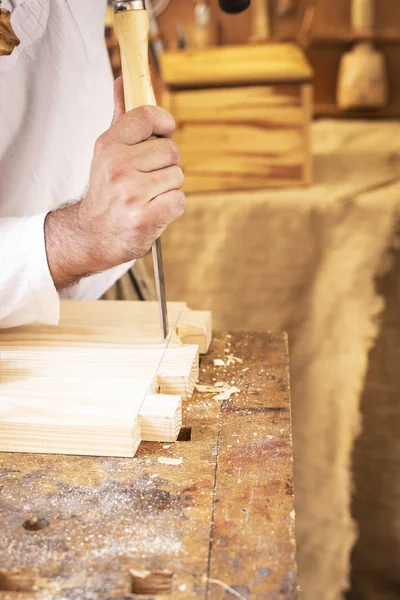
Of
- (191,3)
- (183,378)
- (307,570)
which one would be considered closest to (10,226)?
(183,378)

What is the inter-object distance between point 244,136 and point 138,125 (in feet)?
7.73

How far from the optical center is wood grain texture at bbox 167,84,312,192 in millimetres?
3248

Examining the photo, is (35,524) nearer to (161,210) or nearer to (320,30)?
(161,210)

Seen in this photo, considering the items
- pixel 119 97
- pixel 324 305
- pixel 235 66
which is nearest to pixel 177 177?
pixel 119 97

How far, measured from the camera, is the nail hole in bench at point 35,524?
2.55 ft

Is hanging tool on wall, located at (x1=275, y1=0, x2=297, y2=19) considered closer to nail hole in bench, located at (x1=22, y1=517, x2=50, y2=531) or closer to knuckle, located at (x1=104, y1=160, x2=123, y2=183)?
knuckle, located at (x1=104, y1=160, x2=123, y2=183)

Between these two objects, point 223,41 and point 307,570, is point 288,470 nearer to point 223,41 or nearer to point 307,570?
point 307,570

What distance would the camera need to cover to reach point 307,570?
212 centimetres

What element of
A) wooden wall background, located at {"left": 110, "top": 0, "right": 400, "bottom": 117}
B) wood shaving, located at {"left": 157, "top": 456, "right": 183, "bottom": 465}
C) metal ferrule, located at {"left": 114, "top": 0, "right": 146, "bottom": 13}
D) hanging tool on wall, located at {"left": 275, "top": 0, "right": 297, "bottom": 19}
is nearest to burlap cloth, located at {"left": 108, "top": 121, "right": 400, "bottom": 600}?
wooden wall background, located at {"left": 110, "top": 0, "right": 400, "bottom": 117}

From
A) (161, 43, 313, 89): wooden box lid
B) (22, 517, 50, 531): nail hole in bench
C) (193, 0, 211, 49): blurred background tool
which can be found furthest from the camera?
(193, 0, 211, 49): blurred background tool

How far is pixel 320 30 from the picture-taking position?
4125 mm

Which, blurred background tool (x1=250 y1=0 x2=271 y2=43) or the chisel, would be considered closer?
the chisel

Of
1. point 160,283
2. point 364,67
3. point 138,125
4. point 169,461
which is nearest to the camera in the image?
point 169,461

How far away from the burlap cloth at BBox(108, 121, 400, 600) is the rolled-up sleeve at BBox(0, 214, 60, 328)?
141 centimetres
